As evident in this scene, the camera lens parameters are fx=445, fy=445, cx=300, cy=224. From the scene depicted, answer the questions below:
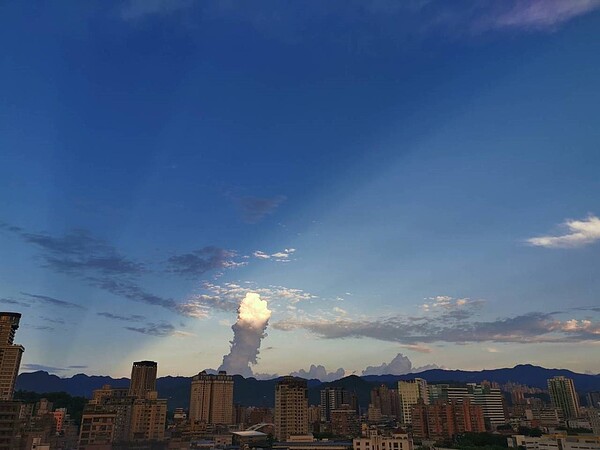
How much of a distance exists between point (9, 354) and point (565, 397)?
9955 centimetres

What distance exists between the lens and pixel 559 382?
92.1 meters

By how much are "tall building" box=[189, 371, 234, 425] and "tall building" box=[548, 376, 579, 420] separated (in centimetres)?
6543

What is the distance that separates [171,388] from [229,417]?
383 ft

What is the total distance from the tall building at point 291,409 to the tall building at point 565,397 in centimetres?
6055

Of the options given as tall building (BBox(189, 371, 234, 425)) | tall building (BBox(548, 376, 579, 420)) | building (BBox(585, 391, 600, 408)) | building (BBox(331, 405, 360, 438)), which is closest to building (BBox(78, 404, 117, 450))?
building (BBox(331, 405, 360, 438))

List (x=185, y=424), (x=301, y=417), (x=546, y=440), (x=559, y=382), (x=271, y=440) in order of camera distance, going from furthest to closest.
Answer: (x=559, y=382) → (x=185, y=424) → (x=301, y=417) → (x=271, y=440) → (x=546, y=440)

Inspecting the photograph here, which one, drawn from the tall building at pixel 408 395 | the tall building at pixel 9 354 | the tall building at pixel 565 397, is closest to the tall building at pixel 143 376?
the tall building at pixel 9 354

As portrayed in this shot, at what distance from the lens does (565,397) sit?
89.9 m

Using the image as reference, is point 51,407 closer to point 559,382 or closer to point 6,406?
point 6,406

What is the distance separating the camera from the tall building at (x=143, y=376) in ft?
280

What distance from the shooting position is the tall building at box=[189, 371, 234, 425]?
80.5 m

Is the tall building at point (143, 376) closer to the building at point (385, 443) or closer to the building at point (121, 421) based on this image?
the building at point (121, 421)

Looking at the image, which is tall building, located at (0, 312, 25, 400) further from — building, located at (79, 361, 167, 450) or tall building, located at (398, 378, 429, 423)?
tall building, located at (398, 378, 429, 423)

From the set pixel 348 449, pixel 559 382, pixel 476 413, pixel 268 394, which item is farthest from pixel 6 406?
pixel 268 394
